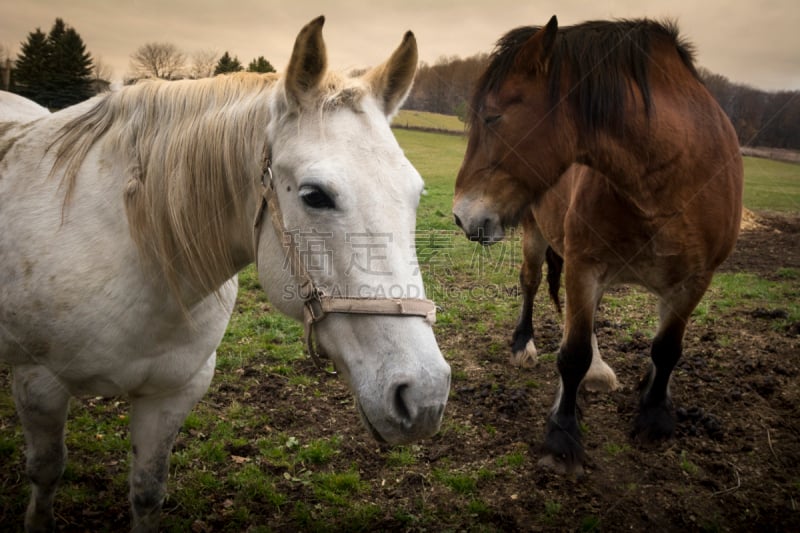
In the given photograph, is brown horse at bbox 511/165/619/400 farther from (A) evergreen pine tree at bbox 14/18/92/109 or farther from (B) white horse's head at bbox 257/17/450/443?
(A) evergreen pine tree at bbox 14/18/92/109

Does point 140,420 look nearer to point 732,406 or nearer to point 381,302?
point 381,302

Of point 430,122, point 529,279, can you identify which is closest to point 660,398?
point 529,279

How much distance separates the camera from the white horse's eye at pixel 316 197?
1.61 meters

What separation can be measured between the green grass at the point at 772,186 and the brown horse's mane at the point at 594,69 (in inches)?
676

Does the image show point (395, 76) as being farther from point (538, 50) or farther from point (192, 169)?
point (538, 50)

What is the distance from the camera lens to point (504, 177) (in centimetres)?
310

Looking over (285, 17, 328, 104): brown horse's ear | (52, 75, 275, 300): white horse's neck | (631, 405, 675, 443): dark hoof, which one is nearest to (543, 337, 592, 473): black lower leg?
(631, 405, 675, 443): dark hoof

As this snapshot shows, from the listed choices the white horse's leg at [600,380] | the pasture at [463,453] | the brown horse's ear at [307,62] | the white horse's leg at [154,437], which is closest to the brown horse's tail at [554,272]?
→ the pasture at [463,453]

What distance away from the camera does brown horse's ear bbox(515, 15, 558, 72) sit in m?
2.93

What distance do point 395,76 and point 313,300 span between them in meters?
0.99

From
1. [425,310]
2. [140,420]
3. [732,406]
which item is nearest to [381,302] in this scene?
[425,310]

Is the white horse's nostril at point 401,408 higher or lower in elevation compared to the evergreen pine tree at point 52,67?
lower

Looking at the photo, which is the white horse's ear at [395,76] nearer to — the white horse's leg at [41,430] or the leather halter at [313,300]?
the leather halter at [313,300]

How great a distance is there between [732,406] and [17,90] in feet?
80.0
